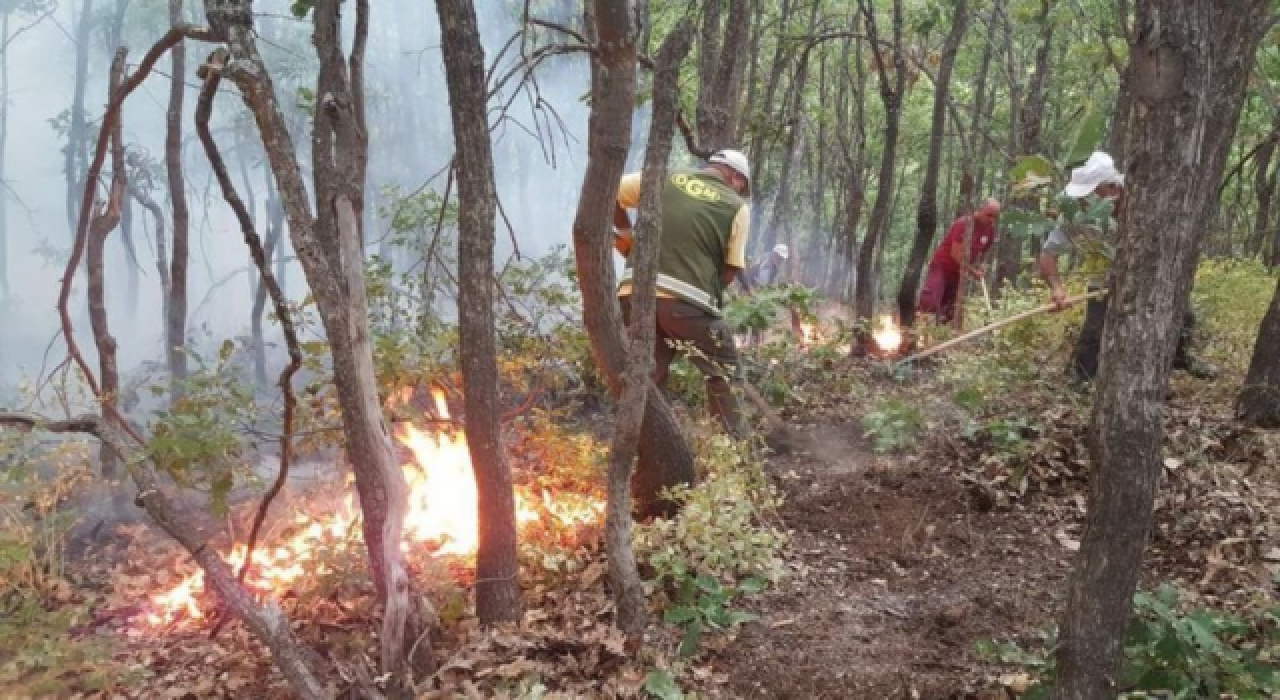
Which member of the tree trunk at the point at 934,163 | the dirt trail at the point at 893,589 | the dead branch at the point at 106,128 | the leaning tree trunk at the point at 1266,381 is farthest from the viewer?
the tree trunk at the point at 934,163

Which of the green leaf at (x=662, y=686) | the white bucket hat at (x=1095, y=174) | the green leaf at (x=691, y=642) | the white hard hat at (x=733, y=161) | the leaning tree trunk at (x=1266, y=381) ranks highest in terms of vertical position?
the white hard hat at (x=733, y=161)

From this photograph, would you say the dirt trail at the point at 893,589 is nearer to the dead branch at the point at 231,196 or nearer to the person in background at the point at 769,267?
the dead branch at the point at 231,196

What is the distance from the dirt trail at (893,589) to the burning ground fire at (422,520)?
1.19 m

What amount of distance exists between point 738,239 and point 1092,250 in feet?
8.49

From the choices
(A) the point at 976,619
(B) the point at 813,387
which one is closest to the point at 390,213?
(B) the point at 813,387

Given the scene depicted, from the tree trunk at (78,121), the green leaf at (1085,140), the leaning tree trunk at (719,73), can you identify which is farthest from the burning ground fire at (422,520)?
the tree trunk at (78,121)

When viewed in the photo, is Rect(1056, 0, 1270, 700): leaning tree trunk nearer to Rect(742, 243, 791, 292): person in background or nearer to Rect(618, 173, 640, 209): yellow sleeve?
Rect(618, 173, 640, 209): yellow sleeve

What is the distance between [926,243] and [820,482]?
4353 millimetres

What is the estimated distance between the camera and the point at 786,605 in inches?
145

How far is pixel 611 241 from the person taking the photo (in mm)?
3977

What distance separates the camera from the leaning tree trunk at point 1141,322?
1834mm

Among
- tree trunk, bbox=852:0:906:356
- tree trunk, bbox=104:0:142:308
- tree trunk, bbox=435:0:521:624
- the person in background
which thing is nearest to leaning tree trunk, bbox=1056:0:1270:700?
tree trunk, bbox=435:0:521:624

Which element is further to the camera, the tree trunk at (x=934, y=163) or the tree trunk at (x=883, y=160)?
the tree trunk at (x=883, y=160)

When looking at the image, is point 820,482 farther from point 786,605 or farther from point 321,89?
point 321,89
